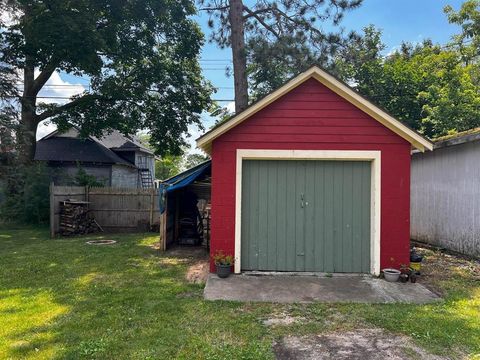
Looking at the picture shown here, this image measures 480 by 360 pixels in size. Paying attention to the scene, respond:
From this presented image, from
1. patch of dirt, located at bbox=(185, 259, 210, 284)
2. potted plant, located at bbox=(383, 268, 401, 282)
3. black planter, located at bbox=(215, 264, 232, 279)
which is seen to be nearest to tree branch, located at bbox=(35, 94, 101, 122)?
patch of dirt, located at bbox=(185, 259, 210, 284)

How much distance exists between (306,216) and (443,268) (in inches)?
122

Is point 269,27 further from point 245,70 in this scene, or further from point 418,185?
point 418,185

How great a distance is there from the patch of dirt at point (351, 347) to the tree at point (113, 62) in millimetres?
11552

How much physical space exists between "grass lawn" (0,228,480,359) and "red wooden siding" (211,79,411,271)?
1.29 meters

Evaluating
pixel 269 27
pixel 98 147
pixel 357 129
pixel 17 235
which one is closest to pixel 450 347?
pixel 357 129

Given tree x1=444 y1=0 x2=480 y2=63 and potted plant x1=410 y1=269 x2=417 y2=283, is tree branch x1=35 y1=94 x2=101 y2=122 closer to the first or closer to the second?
potted plant x1=410 y1=269 x2=417 y2=283

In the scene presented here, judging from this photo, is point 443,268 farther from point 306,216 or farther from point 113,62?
point 113,62

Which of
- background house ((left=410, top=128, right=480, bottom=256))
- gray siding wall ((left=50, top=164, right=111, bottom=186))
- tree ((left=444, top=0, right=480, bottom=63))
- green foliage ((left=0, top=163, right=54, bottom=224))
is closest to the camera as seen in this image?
background house ((left=410, top=128, right=480, bottom=256))

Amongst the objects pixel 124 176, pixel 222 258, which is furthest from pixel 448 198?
pixel 124 176

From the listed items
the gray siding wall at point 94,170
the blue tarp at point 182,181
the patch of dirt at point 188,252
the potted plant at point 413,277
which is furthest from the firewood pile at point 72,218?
the potted plant at point 413,277

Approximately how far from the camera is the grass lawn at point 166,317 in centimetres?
352

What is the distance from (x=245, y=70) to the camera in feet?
40.4

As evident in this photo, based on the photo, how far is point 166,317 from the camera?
14.3 ft

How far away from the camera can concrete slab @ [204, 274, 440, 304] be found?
5086mm
